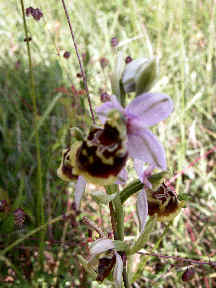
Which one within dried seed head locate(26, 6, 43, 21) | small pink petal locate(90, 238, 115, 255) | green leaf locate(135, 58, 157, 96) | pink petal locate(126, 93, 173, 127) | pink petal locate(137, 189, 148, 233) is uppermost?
dried seed head locate(26, 6, 43, 21)

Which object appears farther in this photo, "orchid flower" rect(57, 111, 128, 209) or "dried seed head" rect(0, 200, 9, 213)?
"dried seed head" rect(0, 200, 9, 213)

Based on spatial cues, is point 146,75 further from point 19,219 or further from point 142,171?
point 19,219

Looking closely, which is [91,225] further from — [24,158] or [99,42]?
[99,42]

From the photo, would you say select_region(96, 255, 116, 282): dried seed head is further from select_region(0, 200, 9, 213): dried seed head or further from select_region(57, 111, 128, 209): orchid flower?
select_region(0, 200, 9, 213): dried seed head

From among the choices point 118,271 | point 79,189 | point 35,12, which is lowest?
point 118,271

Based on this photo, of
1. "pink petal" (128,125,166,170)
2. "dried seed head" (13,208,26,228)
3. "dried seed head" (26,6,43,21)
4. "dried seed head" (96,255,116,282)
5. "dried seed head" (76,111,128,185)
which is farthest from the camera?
"dried seed head" (26,6,43,21)

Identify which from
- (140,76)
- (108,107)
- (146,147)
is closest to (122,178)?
(146,147)

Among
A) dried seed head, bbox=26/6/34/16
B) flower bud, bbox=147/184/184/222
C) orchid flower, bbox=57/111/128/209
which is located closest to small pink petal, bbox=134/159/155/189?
flower bud, bbox=147/184/184/222
